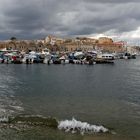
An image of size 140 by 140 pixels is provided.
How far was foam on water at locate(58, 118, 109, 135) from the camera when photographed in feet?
82.3

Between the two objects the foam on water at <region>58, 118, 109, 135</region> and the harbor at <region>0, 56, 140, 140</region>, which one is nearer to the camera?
the harbor at <region>0, 56, 140, 140</region>

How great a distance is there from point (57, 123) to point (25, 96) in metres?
18.5

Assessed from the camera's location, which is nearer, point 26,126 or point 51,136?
point 51,136

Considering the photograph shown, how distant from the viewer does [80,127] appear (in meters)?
25.8

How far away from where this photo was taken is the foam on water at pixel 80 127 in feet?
82.3

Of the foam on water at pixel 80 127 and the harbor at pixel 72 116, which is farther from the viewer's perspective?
the foam on water at pixel 80 127

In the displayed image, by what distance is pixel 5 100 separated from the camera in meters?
39.8

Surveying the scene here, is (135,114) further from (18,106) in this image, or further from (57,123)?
(18,106)

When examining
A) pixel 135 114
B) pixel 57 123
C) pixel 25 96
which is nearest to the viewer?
pixel 57 123

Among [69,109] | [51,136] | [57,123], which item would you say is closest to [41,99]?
[69,109]

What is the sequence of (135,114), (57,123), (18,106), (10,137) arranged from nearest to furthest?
(10,137)
(57,123)
(135,114)
(18,106)

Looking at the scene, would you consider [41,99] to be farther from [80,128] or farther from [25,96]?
[80,128]

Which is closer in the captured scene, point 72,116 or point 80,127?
point 80,127

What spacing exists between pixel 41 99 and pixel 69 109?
7.94m
